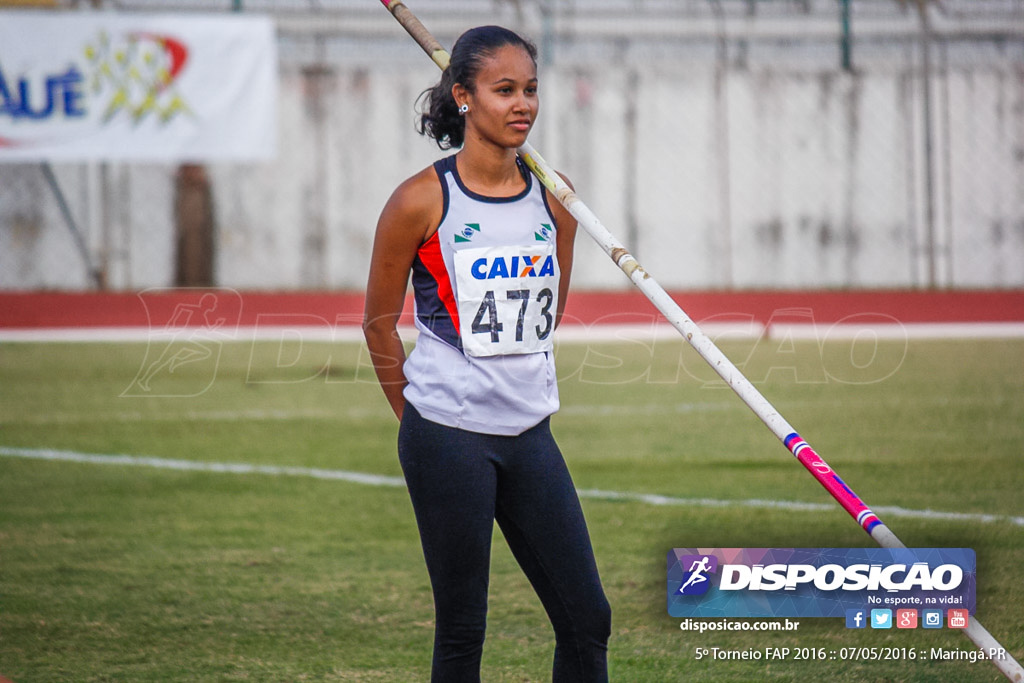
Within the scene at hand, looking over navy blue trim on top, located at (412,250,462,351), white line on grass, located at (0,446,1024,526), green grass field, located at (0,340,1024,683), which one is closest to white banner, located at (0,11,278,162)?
green grass field, located at (0,340,1024,683)

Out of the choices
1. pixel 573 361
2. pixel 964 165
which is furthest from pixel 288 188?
pixel 964 165

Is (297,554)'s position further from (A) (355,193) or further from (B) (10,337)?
(A) (355,193)

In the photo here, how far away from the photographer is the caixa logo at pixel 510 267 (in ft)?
9.80

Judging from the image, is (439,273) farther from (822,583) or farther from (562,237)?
(822,583)

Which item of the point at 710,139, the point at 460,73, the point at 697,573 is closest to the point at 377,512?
the point at 697,573

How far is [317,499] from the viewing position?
248 inches

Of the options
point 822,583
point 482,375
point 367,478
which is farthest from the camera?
point 367,478

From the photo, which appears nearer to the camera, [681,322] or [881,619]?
[681,322]

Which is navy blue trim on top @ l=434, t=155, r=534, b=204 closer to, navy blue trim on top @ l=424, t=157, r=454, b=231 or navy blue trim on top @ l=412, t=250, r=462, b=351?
navy blue trim on top @ l=424, t=157, r=454, b=231

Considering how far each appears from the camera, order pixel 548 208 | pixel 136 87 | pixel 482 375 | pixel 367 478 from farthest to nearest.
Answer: pixel 136 87 → pixel 367 478 → pixel 548 208 → pixel 482 375

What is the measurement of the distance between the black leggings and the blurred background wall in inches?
437

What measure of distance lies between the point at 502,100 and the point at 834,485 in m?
1.17

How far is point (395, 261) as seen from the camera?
305 centimetres

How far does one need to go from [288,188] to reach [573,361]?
182 inches
